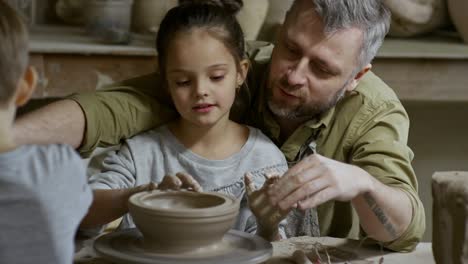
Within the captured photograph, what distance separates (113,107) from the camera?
7.62 feet

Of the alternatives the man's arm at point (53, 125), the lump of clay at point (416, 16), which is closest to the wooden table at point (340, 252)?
the man's arm at point (53, 125)

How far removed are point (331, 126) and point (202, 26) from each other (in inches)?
20.2

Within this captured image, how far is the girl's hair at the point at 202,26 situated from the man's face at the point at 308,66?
0.14 m

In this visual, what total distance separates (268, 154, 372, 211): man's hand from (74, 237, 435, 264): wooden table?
135 millimetres

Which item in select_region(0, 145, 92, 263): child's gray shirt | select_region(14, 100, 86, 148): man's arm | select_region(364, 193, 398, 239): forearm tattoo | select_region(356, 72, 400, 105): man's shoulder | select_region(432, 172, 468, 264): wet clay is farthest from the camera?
select_region(356, 72, 400, 105): man's shoulder

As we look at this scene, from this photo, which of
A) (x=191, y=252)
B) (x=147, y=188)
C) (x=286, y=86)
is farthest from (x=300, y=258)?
(x=286, y=86)

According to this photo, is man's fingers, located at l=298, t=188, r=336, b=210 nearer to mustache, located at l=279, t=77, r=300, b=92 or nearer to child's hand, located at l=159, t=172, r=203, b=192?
child's hand, located at l=159, t=172, r=203, b=192

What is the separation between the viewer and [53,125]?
7.29 feet

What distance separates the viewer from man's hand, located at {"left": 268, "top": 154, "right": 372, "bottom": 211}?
6.20 ft

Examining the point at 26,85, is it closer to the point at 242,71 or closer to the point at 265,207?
the point at 265,207

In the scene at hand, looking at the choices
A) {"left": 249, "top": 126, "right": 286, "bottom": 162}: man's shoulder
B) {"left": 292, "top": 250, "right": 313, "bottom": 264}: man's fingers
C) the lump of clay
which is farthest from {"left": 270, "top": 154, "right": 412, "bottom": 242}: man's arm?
the lump of clay

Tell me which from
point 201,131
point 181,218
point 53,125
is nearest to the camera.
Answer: point 181,218

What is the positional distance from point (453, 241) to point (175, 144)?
0.87 m

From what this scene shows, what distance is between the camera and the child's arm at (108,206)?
1.98 meters
